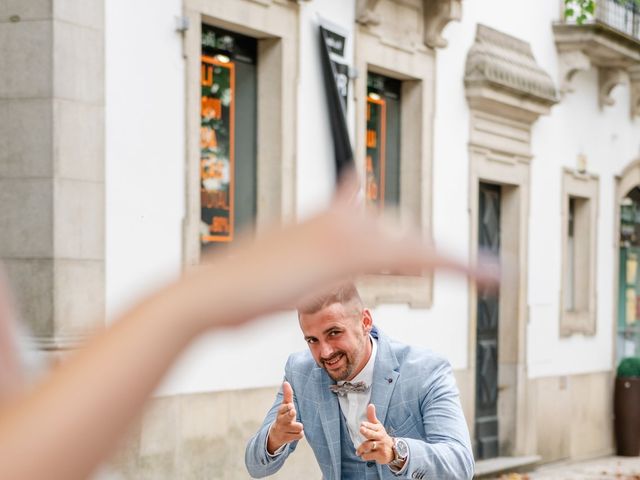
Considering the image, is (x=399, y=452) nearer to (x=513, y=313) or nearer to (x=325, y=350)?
(x=325, y=350)

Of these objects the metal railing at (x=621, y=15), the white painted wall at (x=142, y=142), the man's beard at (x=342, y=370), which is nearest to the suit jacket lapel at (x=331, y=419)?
the man's beard at (x=342, y=370)

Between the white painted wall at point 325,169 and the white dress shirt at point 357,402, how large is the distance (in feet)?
1.74

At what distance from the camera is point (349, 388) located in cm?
446

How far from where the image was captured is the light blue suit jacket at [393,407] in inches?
169

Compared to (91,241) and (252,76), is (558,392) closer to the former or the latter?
(252,76)

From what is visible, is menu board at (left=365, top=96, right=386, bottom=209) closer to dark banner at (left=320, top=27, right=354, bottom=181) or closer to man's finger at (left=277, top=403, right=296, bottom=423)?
dark banner at (left=320, top=27, right=354, bottom=181)

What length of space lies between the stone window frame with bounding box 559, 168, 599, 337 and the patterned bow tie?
13473 mm

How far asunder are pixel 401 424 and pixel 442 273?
3.44 m

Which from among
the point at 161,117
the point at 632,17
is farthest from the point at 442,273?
the point at 632,17

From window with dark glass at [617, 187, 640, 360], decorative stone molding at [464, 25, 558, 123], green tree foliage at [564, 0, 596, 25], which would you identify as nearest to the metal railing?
green tree foliage at [564, 0, 596, 25]

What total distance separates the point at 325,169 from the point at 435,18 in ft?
9.35

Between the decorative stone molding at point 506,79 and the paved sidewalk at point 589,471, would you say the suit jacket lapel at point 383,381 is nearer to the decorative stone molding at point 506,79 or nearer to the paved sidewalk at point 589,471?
the decorative stone molding at point 506,79

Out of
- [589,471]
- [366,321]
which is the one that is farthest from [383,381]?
[589,471]

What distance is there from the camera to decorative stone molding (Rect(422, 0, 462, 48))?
13789mm
